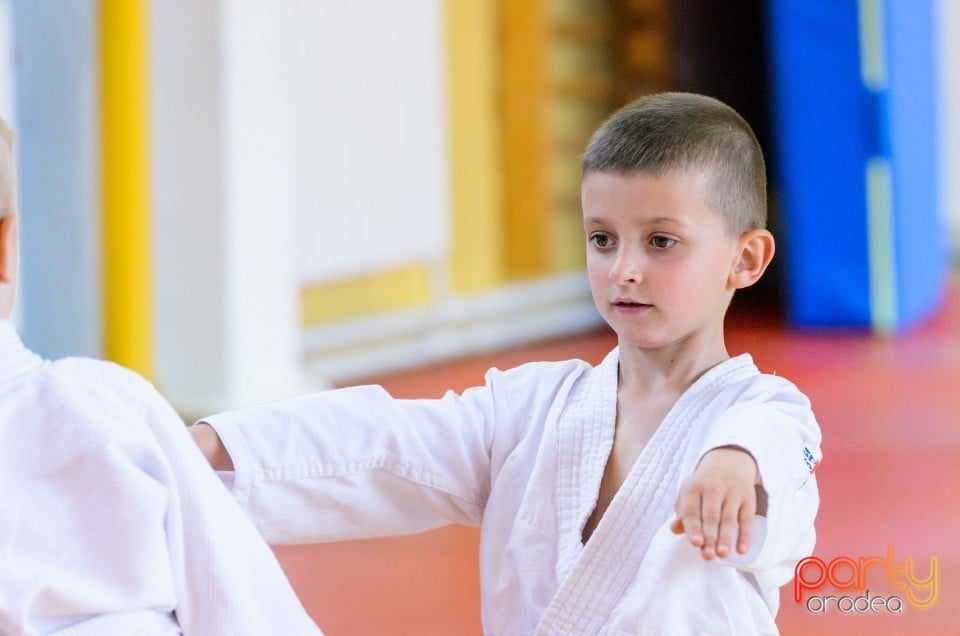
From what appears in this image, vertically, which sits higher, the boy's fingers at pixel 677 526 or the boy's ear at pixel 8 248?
the boy's ear at pixel 8 248

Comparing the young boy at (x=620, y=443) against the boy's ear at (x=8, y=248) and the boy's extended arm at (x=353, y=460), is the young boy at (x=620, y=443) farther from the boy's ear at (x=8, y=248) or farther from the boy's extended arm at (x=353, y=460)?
the boy's ear at (x=8, y=248)

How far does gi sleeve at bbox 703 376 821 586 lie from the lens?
115cm

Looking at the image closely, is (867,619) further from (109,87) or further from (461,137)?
(461,137)

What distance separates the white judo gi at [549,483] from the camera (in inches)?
47.7

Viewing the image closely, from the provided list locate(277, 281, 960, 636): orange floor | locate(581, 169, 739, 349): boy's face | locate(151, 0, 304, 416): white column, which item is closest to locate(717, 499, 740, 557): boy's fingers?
locate(581, 169, 739, 349): boy's face

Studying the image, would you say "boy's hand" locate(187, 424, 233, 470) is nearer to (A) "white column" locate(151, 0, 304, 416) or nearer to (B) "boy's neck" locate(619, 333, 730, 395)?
(B) "boy's neck" locate(619, 333, 730, 395)

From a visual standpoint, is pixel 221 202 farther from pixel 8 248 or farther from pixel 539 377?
pixel 8 248

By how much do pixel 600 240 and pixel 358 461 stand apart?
359 millimetres

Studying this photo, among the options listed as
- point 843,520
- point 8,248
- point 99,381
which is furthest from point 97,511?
point 843,520

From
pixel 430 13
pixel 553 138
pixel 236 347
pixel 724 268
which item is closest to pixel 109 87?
pixel 236 347

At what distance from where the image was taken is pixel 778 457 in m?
1.17

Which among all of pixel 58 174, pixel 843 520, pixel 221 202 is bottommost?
pixel 843 520

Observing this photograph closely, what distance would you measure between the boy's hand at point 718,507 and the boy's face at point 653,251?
208 millimetres

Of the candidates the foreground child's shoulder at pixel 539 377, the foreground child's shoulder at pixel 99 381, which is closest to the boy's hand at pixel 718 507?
the foreground child's shoulder at pixel 539 377
